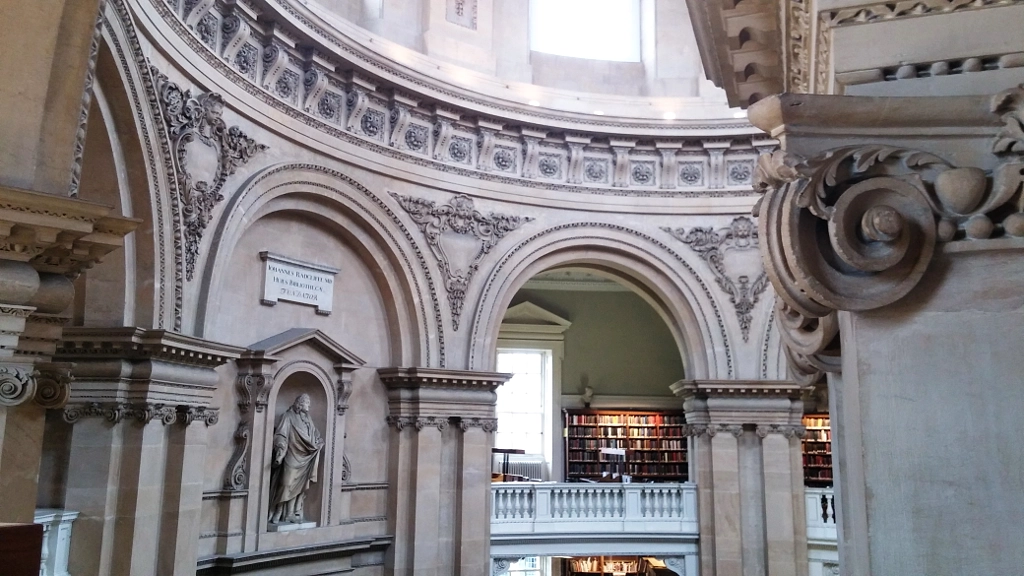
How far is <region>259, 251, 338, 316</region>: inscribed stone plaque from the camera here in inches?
393

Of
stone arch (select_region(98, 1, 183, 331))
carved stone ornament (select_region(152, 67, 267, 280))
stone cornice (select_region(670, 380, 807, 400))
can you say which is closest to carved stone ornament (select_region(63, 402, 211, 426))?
stone arch (select_region(98, 1, 183, 331))

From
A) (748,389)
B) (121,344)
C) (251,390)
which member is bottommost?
(251,390)

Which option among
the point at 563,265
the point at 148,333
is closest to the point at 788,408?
the point at 563,265

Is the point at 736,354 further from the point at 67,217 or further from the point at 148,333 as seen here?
the point at 67,217

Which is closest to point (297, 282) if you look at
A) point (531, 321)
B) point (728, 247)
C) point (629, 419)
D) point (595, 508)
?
point (595, 508)

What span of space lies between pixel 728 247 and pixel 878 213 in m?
11.5

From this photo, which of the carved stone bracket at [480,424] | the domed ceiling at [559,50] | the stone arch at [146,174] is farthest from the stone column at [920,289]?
the domed ceiling at [559,50]

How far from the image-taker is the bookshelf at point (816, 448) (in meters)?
16.9

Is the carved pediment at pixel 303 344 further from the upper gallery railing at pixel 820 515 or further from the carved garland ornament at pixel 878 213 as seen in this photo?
the carved garland ornament at pixel 878 213

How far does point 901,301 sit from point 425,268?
9.82 m

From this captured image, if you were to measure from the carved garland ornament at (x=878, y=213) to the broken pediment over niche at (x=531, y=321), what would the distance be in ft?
52.6

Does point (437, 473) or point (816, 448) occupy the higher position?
point (816, 448)

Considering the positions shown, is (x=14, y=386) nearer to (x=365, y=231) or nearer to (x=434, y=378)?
(x=365, y=231)

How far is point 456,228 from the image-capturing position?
40.1ft
